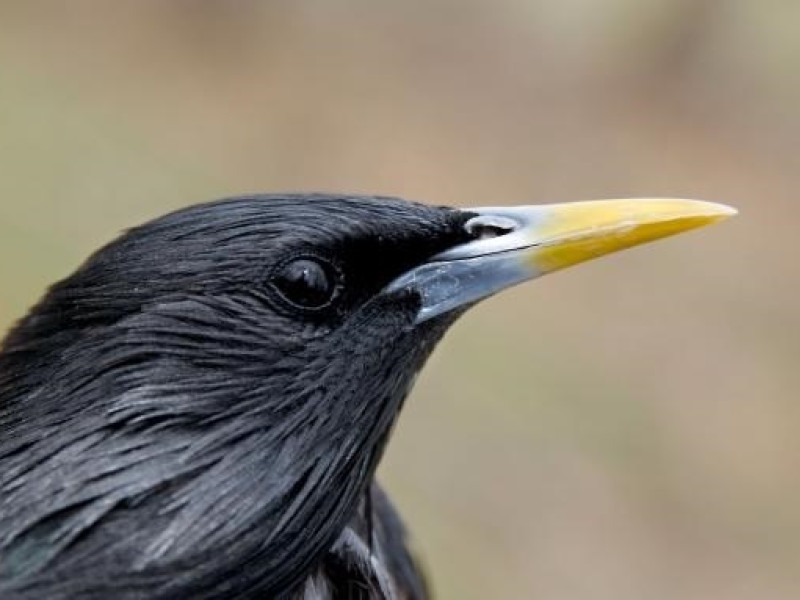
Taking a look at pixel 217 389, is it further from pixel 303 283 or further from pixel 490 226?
pixel 490 226

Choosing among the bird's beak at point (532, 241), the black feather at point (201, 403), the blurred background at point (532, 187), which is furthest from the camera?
the blurred background at point (532, 187)

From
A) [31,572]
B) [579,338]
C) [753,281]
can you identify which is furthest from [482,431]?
[31,572]

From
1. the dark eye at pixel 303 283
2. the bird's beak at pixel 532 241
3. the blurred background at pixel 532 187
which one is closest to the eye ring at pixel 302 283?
the dark eye at pixel 303 283

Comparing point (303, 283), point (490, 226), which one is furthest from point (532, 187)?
Result: point (303, 283)

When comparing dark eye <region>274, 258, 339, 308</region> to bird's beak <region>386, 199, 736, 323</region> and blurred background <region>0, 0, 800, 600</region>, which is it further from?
blurred background <region>0, 0, 800, 600</region>

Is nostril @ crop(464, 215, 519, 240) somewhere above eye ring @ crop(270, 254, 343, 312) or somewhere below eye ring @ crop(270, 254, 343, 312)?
above

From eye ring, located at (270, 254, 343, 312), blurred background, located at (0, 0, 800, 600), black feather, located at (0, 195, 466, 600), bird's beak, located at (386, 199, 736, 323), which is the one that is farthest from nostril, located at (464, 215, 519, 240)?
blurred background, located at (0, 0, 800, 600)

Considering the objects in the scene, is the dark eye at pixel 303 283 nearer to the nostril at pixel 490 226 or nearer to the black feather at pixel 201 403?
the black feather at pixel 201 403

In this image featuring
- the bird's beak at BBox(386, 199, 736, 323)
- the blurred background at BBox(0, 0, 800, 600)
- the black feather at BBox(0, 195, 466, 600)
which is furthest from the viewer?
the blurred background at BBox(0, 0, 800, 600)

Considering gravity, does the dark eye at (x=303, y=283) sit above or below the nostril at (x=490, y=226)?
below

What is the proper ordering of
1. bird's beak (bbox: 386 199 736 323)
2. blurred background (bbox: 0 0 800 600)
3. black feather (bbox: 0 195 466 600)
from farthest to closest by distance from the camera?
Answer: blurred background (bbox: 0 0 800 600), bird's beak (bbox: 386 199 736 323), black feather (bbox: 0 195 466 600)
